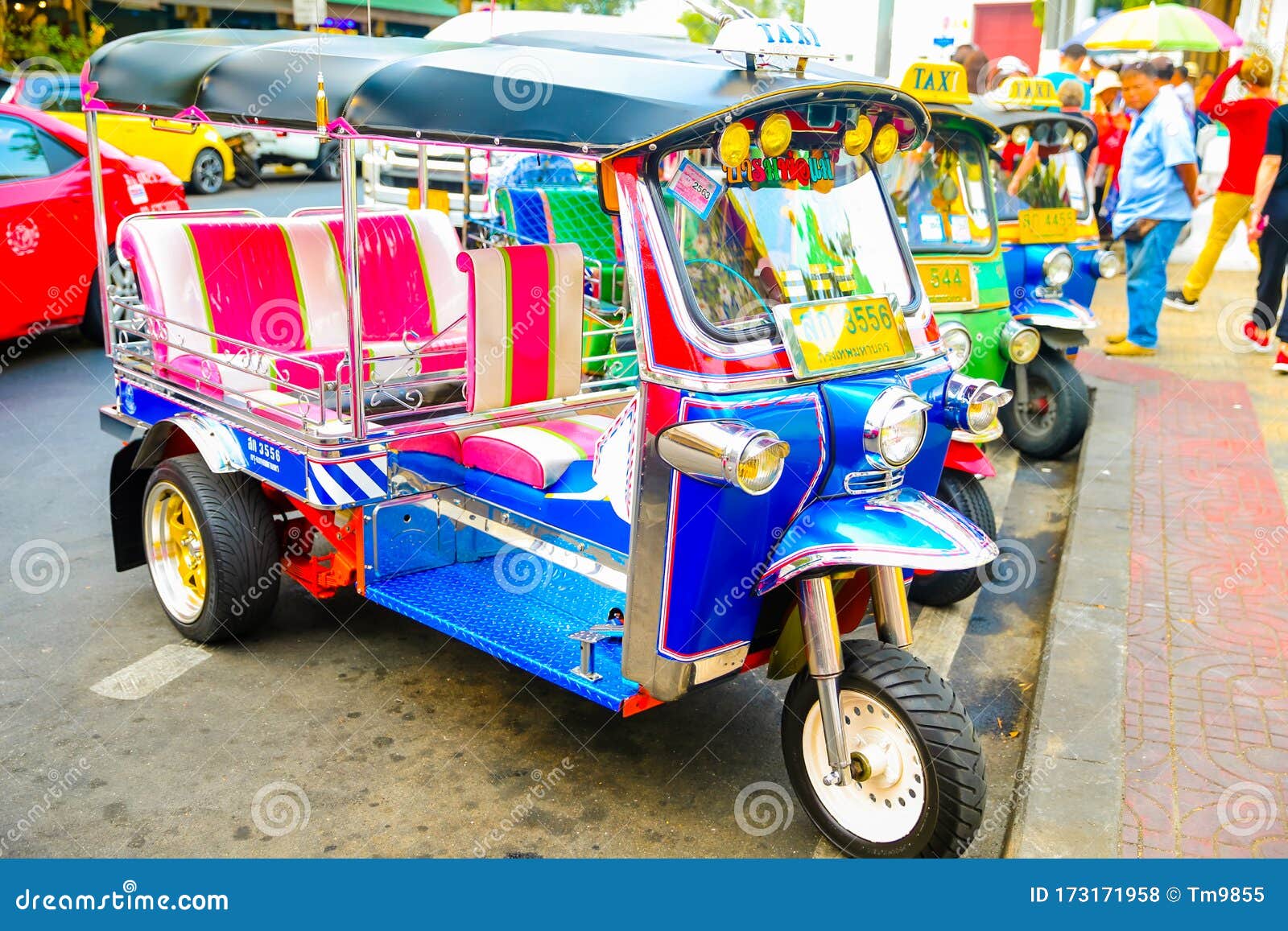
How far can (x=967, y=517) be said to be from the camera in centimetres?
509

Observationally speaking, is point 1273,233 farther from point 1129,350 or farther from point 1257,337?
point 1129,350

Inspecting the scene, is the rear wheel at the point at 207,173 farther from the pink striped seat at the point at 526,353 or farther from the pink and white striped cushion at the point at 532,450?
the pink and white striped cushion at the point at 532,450

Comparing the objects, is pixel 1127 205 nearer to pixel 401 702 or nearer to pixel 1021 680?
pixel 1021 680

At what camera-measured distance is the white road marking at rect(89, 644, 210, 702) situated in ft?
15.0

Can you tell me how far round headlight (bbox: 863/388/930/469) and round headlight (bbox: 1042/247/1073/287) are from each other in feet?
14.3

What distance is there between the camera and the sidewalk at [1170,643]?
3744mm

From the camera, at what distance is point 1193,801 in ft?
12.5

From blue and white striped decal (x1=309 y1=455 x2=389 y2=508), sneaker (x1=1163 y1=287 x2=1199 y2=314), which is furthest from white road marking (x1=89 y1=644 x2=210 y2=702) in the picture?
sneaker (x1=1163 y1=287 x2=1199 y2=314)

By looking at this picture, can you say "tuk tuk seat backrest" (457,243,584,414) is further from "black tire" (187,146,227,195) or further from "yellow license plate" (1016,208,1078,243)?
"black tire" (187,146,227,195)

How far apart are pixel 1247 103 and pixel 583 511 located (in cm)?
785

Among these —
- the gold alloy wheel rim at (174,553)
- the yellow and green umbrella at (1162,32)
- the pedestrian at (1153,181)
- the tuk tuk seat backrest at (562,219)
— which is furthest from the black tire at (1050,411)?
Answer: the yellow and green umbrella at (1162,32)

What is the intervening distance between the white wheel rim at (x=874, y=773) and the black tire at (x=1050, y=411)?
424cm

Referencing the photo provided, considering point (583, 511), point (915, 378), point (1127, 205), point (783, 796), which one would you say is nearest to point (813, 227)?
point (915, 378)

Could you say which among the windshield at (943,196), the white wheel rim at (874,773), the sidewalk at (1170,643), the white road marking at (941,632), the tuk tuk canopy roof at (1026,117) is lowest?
the white road marking at (941,632)
